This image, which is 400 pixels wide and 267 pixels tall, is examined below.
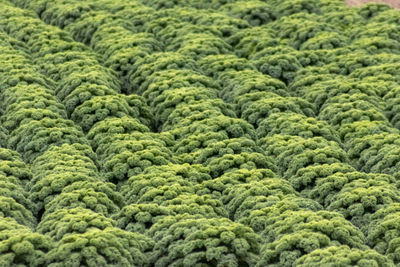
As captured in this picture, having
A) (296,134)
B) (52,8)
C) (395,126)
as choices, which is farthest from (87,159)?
(52,8)

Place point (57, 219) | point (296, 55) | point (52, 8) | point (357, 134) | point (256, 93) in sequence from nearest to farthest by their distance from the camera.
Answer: point (57, 219) → point (357, 134) → point (256, 93) → point (296, 55) → point (52, 8)

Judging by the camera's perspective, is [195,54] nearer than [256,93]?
No

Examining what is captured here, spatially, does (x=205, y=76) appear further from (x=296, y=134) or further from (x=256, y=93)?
(x=296, y=134)

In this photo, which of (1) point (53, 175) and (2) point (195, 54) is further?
(2) point (195, 54)

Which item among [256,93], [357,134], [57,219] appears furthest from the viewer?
[256,93]

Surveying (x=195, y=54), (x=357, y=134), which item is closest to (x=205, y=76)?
(x=195, y=54)

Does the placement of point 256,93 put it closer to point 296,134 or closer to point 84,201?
point 296,134

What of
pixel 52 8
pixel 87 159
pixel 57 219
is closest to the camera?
pixel 57 219

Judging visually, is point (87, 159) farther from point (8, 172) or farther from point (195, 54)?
point (195, 54)

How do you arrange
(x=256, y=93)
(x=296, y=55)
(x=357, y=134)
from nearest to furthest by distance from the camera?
(x=357, y=134) → (x=256, y=93) → (x=296, y=55)
